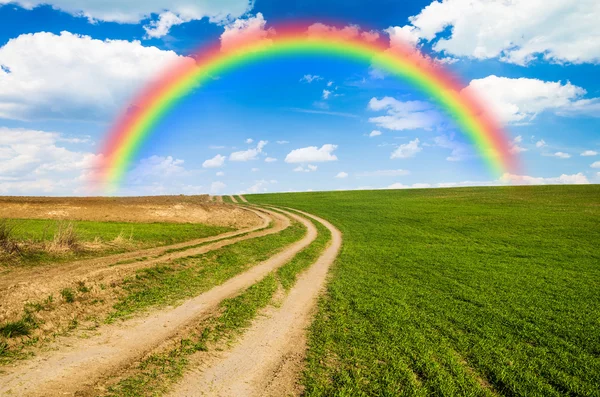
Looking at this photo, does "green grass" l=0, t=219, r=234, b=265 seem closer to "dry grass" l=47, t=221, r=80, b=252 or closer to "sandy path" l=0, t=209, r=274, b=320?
"dry grass" l=47, t=221, r=80, b=252

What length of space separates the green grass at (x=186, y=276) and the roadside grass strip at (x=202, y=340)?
2776 mm

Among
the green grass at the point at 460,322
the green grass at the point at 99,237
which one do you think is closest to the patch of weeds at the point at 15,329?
the green grass at the point at 460,322

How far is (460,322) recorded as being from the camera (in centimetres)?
1375

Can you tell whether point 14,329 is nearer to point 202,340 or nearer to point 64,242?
point 202,340

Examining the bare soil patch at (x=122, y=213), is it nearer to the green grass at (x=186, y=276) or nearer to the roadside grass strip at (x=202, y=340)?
the green grass at (x=186, y=276)

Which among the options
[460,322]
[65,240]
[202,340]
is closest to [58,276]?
[65,240]

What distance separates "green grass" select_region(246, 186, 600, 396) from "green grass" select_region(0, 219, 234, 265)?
57.0ft

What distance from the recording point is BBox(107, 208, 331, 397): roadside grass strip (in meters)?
8.66

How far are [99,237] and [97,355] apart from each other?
2268cm

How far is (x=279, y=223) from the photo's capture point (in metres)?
51.6

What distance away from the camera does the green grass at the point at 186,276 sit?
1555cm

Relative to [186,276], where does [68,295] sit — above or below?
above

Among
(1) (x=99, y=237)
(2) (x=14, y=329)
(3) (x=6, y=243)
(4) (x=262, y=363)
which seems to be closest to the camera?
(4) (x=262, y=363)

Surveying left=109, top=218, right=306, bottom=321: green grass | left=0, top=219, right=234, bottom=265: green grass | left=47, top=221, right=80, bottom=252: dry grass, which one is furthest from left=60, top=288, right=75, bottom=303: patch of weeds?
left=47, top=221, right=80, bottom=252: dry grass
